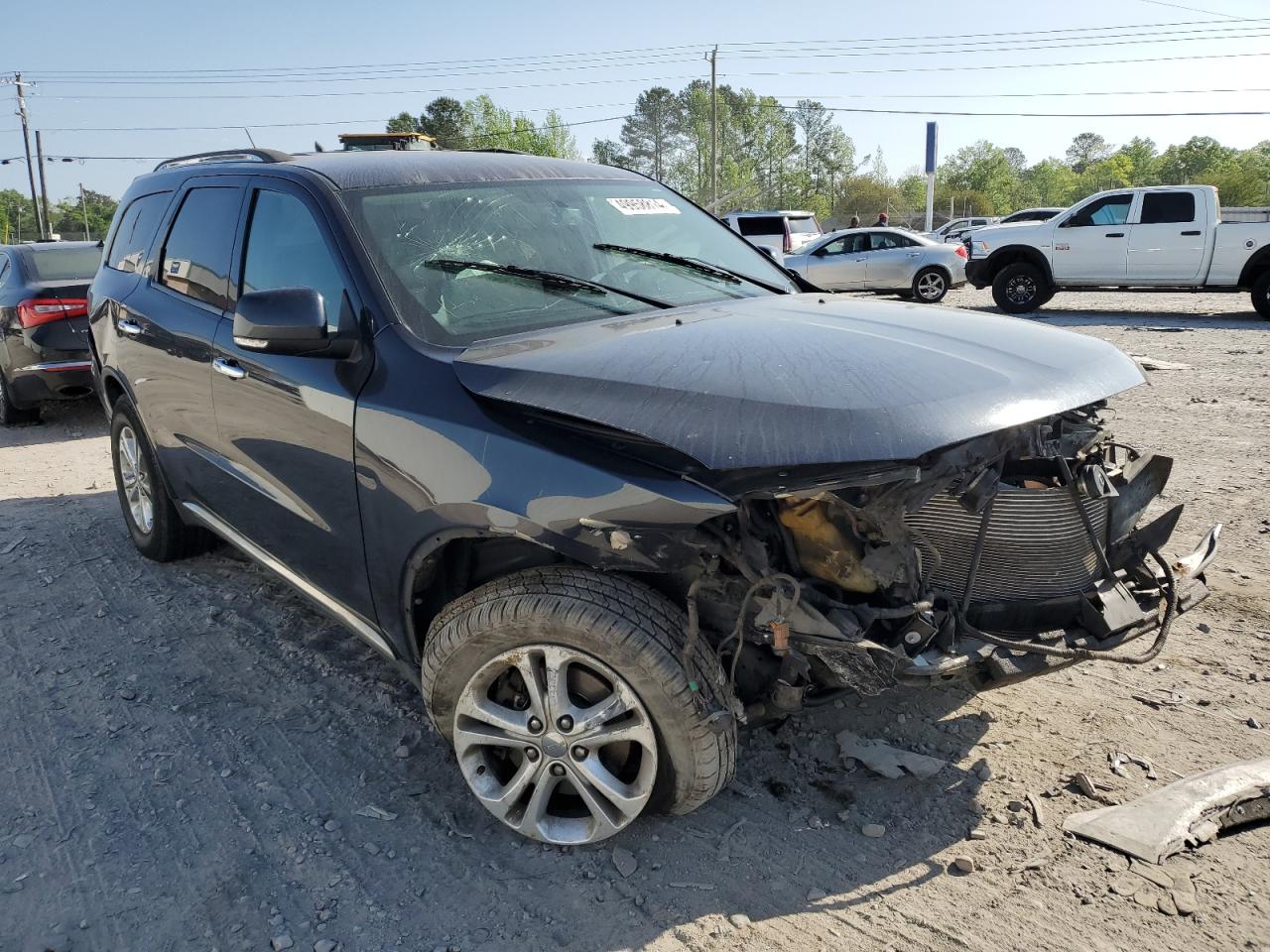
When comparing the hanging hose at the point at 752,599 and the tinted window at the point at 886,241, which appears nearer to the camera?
the hanging hose at the point at 752,599

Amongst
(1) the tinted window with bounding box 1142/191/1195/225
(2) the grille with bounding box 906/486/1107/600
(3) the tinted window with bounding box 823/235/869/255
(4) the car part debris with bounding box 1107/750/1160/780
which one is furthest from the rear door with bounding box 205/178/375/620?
(3) the tinted window with bounding box 823/235/869/255

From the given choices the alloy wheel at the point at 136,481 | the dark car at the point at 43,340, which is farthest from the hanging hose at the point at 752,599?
the dark car at the point at 43,340

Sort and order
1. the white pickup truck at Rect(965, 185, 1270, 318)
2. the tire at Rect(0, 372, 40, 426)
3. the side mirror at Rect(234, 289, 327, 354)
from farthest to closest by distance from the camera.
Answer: the white pickup truck at Rect(965, 185, 1270, 318) < the tire at Rect(0, 372, 40, 426) < the side mirror at Rect(234, 289, 327, 354)

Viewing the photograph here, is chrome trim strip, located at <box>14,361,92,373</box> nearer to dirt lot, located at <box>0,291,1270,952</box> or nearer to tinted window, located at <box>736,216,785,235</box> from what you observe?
dirt lot, located at <box>0,291,1270,952</box>

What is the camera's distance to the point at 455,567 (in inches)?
112

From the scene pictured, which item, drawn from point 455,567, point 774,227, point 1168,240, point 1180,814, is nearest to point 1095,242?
point 1168,240

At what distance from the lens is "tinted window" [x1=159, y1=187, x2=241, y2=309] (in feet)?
12.1

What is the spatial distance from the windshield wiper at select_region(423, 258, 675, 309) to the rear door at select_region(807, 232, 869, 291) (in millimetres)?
15966

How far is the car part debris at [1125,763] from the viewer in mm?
2877

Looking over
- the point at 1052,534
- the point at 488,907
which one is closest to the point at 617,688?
the point at 488,907

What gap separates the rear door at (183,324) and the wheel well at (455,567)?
1.41m

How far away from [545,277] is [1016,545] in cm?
170

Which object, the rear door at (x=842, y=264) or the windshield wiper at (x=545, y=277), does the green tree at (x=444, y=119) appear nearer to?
the rear door at (x=842, y=264)

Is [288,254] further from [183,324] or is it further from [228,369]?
[183,324]
